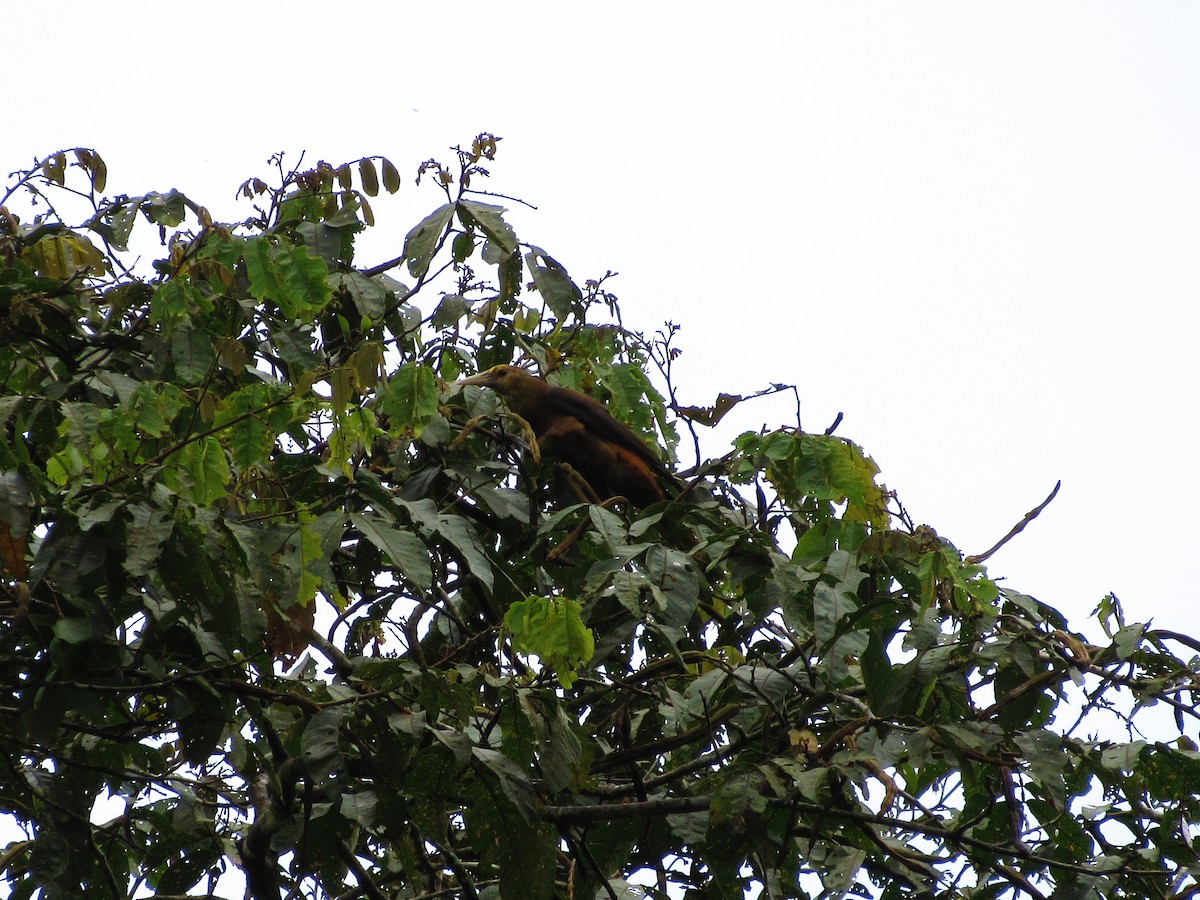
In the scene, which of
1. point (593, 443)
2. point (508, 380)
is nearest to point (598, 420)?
point (593, 443)

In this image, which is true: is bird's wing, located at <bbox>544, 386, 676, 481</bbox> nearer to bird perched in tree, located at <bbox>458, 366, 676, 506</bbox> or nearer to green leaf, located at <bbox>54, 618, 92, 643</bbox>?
bird perched in tree, located at <bbox>458, 366, 676, 506</bbox>

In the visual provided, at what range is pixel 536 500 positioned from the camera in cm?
324

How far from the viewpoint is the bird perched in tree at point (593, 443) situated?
3826 mm

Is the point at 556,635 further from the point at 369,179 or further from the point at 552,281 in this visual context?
the point at 369,179

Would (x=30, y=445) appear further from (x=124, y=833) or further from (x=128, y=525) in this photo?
(x=124, y=833)

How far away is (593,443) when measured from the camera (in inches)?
152

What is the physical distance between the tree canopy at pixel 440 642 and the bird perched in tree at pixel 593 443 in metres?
0.62

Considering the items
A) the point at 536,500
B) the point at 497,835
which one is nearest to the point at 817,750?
the point at 497,835

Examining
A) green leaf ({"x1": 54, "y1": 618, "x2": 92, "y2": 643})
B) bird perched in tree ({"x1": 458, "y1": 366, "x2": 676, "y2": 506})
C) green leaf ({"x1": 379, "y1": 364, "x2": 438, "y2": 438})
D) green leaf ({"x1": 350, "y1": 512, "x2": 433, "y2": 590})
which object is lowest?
green leaf ({"x1": 54, "y1": 618, "x2": 92, "y2": 643})

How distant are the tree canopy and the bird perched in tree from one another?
24.4 inches

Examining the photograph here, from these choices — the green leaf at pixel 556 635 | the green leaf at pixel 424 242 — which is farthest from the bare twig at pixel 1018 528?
the green leaf at pixel 424 242

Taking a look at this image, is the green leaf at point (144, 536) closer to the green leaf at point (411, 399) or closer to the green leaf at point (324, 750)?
the green leaf at point (324, 750)

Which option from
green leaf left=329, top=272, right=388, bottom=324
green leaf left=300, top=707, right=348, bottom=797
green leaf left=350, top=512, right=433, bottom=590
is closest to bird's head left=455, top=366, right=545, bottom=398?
green leaf left=329, top=272, right=388, bottom=324

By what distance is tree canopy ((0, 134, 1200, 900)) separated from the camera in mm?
2043
